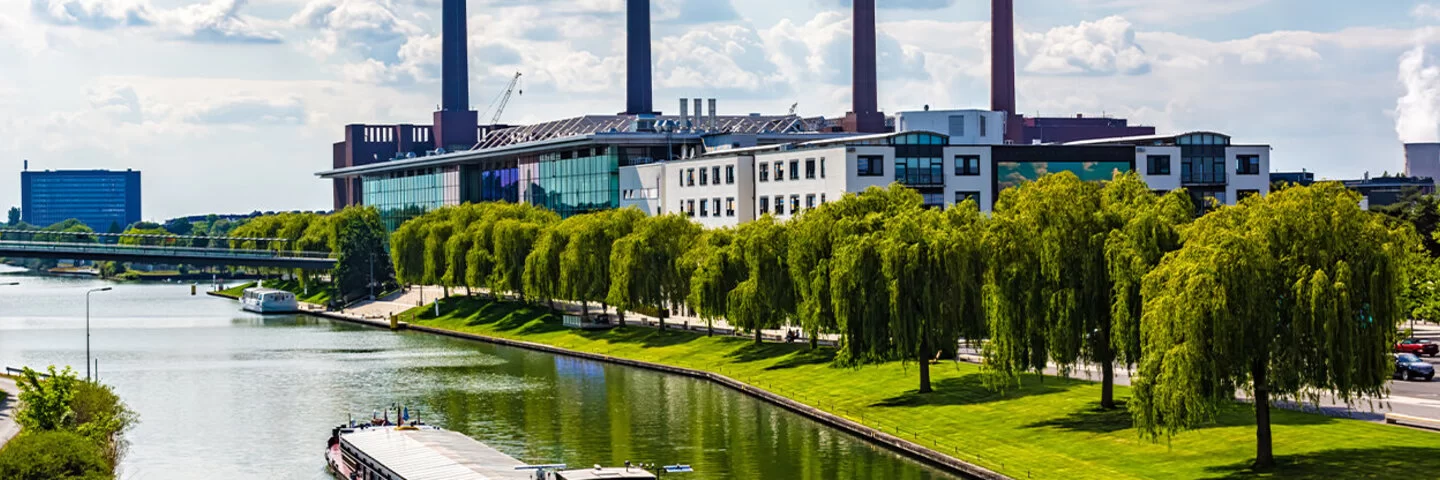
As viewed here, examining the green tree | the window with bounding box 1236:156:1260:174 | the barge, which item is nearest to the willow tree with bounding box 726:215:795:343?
the barge

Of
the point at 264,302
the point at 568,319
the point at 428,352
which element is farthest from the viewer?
the point at 264,302

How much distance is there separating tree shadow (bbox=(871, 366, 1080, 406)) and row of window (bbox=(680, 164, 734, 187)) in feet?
193

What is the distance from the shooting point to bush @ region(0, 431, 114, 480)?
5525 cm

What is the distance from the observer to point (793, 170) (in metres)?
A: 132

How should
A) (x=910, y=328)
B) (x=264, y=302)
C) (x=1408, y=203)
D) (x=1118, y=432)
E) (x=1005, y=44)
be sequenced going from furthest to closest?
(x=1005, y=44), (x=264, y=302), (x=1408, y=203), (x=910, y=328), (x=1118, y=432)

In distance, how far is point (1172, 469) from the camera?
58.8 meters

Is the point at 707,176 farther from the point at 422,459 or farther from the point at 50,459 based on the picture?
the point at 50,459

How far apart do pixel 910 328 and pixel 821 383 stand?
1007cm

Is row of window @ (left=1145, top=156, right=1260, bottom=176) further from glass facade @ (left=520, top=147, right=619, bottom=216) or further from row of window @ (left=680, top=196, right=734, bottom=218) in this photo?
glass facade @ (left=520, top=147, right=619, bottom=216)

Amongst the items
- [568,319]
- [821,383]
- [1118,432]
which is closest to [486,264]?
[568,319]

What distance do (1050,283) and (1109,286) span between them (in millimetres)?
2349

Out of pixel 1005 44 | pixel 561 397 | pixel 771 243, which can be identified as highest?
pixel 1005 44

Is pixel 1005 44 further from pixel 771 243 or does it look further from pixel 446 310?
pixel 771 243

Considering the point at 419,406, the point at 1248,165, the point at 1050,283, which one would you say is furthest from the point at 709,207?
the point at 1050,283
